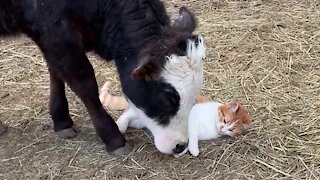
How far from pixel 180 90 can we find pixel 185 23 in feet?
1.45

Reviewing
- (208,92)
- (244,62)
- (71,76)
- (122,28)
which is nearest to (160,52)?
(122,28)

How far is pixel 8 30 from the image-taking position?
12.8 feet

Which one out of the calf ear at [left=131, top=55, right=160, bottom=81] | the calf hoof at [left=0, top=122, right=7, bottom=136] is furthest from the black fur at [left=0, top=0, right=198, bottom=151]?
the calf hoof at [left=0, top=122, right=7, bottom=136]

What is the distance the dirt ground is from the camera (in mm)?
3937

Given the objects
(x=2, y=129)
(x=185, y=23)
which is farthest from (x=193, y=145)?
(x=2, y=129)

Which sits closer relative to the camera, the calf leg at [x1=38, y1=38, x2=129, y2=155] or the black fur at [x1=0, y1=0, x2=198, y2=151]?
the black fur at [x1=0, y1=0, x2=198, y2=151]

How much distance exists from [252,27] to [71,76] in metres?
2.39

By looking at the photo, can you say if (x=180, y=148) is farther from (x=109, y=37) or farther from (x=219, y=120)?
(x=109, y=37)

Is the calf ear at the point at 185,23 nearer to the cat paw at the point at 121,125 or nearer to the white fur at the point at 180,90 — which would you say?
the white fur at the point at 180,90

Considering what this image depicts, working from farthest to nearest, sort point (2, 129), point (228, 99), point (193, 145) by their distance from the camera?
point (228, 99) < point (2, 129) < point (193, 145)

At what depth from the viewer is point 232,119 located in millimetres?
4086

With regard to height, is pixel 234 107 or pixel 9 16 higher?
pixel 9 16

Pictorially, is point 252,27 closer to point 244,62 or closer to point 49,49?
point 244,62

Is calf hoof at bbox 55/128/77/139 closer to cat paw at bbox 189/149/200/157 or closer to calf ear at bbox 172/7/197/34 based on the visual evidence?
cat paw at bbox 189/149/200/157
